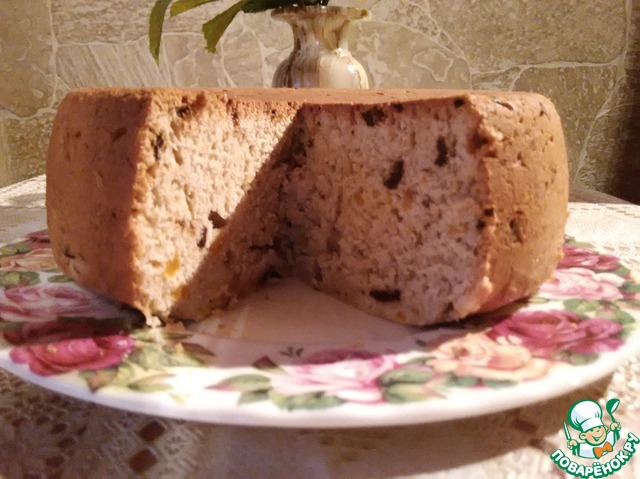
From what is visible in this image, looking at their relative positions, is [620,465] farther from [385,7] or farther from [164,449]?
[385,7]

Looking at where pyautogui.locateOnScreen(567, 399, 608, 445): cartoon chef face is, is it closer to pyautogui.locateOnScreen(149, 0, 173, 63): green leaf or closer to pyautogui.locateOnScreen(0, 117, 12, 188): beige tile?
pyautogui.locateOnScreen(149, 0, 173, 63): green leaf

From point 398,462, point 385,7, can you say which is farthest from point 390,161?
point 385,7

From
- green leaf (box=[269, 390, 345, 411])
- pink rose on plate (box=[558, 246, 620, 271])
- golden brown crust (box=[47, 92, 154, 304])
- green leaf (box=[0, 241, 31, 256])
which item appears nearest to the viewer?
green leaf (box=[269, 390, 345, 411])

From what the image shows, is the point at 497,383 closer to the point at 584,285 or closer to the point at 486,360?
the point at 486,360

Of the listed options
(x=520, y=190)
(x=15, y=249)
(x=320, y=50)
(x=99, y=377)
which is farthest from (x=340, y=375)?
(x=320, y=50)

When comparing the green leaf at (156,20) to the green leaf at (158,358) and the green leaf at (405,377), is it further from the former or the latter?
the green leaf at (405,377)

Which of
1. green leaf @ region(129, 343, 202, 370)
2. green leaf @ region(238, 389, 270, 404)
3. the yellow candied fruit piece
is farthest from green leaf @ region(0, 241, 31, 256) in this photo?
green leaf @ region(238, 389, 270, 404)

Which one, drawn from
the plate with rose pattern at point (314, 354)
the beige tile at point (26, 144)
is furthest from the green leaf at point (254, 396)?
the beige tile at point (26, 144)
